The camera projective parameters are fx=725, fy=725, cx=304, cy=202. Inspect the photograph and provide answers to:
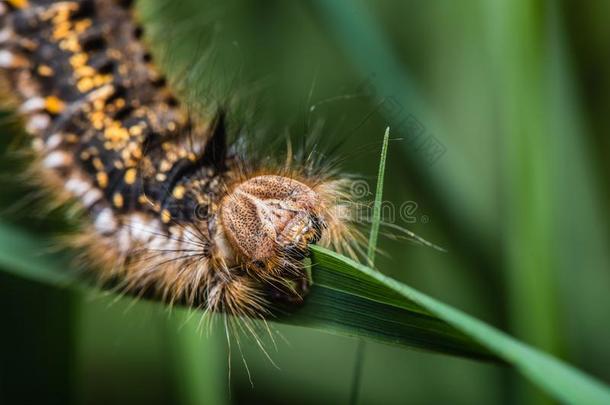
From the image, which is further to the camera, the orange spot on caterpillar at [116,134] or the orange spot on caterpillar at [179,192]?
the orange spot on caterpillar at [116,134]

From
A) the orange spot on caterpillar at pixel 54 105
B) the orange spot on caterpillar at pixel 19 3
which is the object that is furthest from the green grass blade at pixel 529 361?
the orange spot on caterpillar at pixel 19 3

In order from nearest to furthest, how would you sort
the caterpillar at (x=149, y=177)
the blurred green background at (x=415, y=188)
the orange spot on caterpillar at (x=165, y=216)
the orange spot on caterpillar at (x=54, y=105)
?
1. the caterpillar at (x=149, y=177)
2. the orange spot on caterpillar at (x=165, y=216)
3. the blurred green background at (x=415, y=188)
4. the orange spot on caterpillar at (x=54, y=105)

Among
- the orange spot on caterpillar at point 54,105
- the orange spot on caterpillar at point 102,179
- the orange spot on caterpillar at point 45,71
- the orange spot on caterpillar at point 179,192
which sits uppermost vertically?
the orange spot on caterpillar at point 45,71

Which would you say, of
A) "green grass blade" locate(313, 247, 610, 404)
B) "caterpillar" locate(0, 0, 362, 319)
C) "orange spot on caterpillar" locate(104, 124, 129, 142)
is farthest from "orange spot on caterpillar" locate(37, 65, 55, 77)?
"green grass blade" locate(313, 247, 610, 404)

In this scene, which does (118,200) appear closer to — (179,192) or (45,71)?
(179,192)

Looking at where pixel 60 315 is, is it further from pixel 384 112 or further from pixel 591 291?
pixel 591 291

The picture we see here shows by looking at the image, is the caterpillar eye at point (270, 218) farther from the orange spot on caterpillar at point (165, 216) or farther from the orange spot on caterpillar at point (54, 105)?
the orange spot on caterpillar at point (54, 105)

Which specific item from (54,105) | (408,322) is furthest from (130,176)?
(408,322)

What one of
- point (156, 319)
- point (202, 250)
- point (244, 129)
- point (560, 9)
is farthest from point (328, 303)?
point (560, 9)
